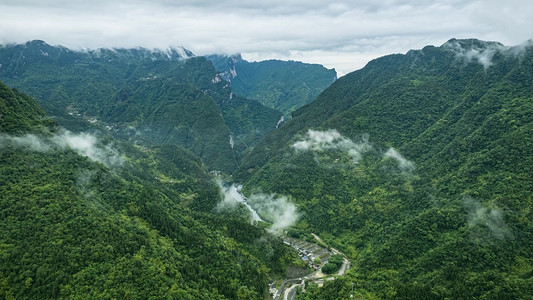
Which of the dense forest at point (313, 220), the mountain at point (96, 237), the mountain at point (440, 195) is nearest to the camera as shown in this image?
the mountain at point (96, 237)

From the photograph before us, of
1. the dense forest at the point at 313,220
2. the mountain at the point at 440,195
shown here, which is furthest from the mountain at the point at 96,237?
the mountain at the point at 440,195

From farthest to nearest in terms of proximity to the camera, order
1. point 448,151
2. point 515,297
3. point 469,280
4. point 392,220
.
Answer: point 448,151
point 392,220
point 469,280
point 515,297

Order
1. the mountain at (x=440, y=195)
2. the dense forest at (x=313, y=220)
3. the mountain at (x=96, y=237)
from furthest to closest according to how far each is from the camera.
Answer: the mountain at (x=440, y=195) → the dense forest at (x=313, y=220) → the mountain at (x=96, y=237)

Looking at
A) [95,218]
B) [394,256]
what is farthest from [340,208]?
[95,218]

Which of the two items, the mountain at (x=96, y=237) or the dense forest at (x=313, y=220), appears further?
the dense forest at (x=313, y=220)

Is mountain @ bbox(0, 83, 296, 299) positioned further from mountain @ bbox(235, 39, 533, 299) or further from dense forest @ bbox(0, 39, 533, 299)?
mountain @ bbox(235, 39, 533, 299)

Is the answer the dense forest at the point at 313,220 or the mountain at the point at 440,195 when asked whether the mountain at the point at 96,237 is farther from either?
the mountain at the point at 440,195

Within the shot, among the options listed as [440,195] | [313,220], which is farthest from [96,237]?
[440,195]

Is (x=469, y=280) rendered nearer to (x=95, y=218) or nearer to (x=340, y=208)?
(x=340, y=208)
